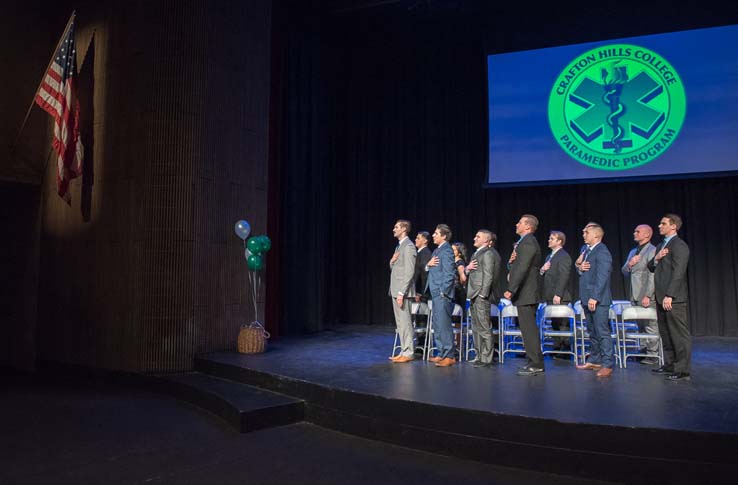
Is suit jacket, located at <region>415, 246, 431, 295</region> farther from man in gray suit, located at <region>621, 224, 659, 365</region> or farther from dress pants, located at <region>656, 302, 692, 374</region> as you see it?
dress pants, located at <region>656, 302, 692, 374</region>

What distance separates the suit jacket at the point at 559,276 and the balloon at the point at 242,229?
3.47 metres

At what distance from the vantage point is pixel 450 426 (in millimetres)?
3414

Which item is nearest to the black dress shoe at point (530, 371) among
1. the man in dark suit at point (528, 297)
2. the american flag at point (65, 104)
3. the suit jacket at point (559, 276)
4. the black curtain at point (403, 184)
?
the man in dark suit at point (528, 297)

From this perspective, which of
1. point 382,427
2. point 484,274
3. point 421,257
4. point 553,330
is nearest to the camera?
point 382,427

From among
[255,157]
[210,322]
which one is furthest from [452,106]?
[210,322]

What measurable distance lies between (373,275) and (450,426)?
642cm

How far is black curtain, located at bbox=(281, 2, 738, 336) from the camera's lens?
310 inches

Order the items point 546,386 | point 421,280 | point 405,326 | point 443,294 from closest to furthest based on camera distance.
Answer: point 546,386, point 443,294, point 405,326, point 421,280

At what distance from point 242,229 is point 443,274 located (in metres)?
2.50

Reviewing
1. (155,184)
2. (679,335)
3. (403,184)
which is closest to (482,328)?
(679,335)

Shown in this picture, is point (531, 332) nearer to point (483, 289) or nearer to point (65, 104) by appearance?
point (483, 289)

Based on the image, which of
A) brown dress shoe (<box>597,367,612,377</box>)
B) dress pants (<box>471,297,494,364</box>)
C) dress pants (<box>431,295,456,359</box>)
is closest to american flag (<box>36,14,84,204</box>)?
dress pants (<box>431,295,456,359</box>)

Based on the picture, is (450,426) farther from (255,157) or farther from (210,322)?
(255,157)

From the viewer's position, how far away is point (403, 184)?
31.6 ft
